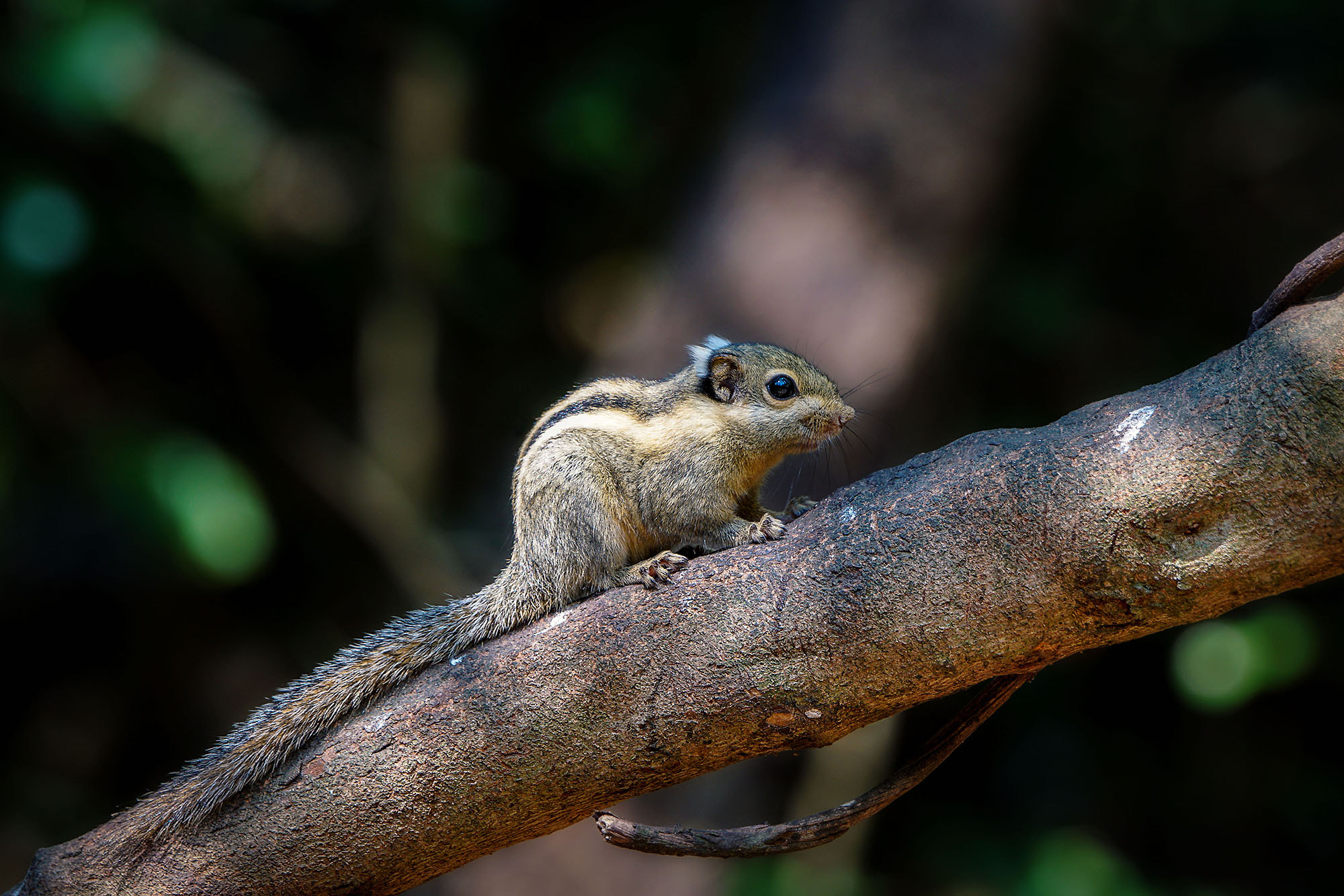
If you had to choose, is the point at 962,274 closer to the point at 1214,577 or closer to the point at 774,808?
the point at 774,808

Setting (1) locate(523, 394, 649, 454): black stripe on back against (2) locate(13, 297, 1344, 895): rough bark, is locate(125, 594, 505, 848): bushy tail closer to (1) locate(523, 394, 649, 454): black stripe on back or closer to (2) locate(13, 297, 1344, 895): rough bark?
(2) locate(13, 297, 1344, 895): rough bark

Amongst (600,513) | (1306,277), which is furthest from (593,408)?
(1306,277)

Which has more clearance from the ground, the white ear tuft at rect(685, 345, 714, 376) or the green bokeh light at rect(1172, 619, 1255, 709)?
the white ear tuft at rect(685, 345, 714, 376)

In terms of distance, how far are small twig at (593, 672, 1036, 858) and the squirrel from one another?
1.63 feet

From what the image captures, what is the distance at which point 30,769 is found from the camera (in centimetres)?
505

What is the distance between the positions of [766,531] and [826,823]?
0.57 m

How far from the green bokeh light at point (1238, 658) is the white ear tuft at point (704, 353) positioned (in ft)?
7.43

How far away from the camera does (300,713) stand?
2.20 metres

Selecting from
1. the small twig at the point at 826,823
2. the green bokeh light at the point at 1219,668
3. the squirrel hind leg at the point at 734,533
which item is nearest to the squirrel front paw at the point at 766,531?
the squirrel hind leg at the point at 734,533

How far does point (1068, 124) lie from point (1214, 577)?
4.62 m

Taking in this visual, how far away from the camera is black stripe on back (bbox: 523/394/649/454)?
261 cm

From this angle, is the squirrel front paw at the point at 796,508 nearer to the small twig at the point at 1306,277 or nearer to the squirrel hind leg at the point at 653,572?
the squirrel hind leg at the point at 653,572

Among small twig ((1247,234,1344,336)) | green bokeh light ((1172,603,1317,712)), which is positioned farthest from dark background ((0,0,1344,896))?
small twig ((1247,234,1344,336))

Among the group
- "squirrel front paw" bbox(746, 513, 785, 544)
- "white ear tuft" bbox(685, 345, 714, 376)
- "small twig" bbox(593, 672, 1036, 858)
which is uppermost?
"white ear tuft" bbox(685, 345, 714, 376)
